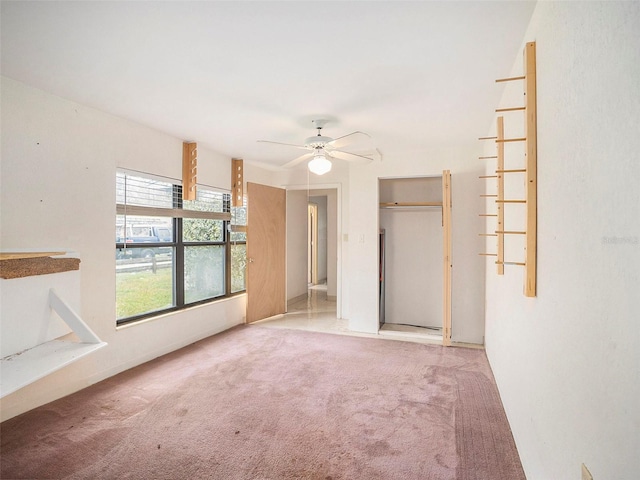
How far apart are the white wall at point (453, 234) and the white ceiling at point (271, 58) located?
101 cm

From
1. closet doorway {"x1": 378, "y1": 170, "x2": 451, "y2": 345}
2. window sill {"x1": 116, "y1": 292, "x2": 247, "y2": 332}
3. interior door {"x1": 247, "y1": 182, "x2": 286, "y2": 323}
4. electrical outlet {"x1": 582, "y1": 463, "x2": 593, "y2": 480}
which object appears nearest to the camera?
electrical outlet {"x1": 582, "y1": 463, "x2": 593, "y2": 480}

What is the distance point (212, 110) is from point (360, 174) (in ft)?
7.32

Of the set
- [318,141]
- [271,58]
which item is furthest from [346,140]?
[271,58]

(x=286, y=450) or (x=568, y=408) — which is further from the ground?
(x=568, y=408)

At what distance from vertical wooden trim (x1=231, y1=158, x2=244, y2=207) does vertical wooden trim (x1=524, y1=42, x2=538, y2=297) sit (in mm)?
3847

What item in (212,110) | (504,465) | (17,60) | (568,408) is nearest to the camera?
(568,408)

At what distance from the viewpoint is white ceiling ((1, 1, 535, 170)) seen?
5.47 ft

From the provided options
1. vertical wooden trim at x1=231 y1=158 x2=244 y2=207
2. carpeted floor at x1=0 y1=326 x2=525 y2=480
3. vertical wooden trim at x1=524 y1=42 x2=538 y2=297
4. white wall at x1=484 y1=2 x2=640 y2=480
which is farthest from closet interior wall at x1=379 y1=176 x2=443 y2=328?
white wall at x1=484 y1=2 x2=640 y2=480

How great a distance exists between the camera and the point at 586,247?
1083mm

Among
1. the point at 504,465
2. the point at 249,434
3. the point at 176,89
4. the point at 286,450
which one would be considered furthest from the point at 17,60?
the point at 504,465

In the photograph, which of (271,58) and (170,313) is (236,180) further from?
(271,58)

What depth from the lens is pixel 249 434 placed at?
7.21ft

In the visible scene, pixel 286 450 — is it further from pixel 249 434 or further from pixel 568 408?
pixel 568 408

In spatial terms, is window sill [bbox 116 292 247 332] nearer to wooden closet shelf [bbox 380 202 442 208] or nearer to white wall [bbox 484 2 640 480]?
wooden closet shelf [bbox 380 202 442 208]
